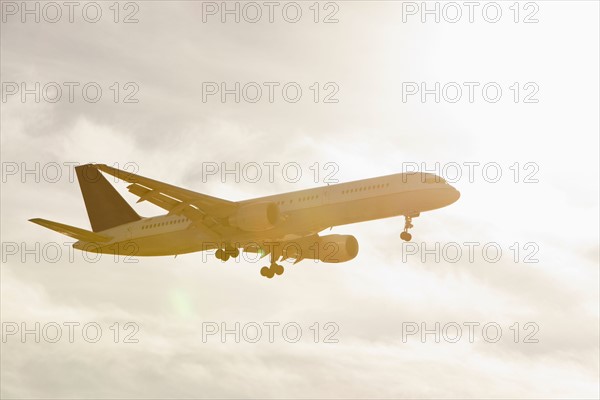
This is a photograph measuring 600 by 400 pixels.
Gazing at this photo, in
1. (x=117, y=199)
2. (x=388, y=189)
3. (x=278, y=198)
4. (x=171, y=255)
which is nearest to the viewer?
(x=388, y=189)

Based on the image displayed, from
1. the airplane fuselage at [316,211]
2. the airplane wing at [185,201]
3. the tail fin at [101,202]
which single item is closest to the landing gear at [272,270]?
the airplane fuselage at [316,211]

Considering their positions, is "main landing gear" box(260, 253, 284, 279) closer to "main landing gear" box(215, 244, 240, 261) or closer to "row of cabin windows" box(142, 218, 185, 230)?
"main landing gear" box(215, 244, 240, 261)

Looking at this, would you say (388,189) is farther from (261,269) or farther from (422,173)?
(261,269)

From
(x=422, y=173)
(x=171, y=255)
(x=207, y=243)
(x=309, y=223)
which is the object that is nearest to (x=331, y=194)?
(x=309, y=223)

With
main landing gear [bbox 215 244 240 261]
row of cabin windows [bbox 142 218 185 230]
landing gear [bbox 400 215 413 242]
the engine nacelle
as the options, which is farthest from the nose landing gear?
row of cabin windows [bbox 142 218 185 230]

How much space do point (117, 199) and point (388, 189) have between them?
75.4ft

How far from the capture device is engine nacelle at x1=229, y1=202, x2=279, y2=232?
157 ft

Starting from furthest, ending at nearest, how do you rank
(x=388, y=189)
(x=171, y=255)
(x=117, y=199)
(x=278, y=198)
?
(x=117, y=199) → (x=171, y=255) → (x=278, y=198) → (x=388, y=189)

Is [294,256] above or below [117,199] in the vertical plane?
below

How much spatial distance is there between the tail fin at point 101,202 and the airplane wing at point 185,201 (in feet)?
30.6

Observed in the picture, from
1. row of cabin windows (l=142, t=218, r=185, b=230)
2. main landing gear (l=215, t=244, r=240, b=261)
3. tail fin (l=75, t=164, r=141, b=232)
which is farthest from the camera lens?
tail fin (l=75, t=164, r=141, b=232)

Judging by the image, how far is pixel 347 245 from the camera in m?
56.1

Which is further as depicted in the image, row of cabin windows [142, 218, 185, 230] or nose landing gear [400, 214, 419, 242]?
row of cabin windows [142, 218, 185, 230]

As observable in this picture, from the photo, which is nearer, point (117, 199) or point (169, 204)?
point (169, 204)
